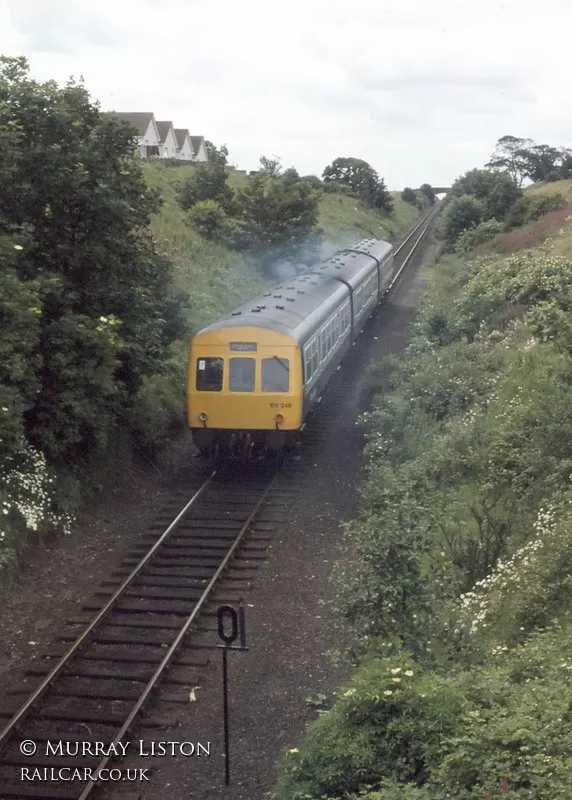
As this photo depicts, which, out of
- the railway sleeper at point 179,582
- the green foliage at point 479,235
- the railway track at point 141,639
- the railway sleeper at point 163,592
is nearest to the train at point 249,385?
the railway track at point 141,639

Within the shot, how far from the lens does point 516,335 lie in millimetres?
19656

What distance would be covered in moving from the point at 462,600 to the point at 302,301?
10.0 metres

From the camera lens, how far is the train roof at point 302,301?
51.9ft

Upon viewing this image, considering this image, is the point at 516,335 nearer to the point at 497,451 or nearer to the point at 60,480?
the point at 497,451

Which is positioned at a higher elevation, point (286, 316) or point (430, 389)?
point (286, 316)

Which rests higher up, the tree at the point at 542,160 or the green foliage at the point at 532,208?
the tree at the point at 542,160

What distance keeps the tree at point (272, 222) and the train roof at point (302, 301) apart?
18.2 feet

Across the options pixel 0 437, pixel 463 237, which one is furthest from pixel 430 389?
pixel 463 237

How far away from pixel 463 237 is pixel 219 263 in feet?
50.1

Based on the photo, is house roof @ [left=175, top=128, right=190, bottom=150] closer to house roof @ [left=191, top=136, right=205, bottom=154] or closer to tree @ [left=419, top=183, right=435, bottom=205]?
house roof @ [left=191, top=136, right=205, bottom=154]

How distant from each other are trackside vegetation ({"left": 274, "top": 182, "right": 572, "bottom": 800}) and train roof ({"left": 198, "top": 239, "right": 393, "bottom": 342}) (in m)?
2.44

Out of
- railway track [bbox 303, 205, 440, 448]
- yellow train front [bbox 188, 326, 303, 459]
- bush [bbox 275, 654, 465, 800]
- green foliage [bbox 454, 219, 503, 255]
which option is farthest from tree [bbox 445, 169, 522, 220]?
bush [bbox 275, 654, 465, 800]

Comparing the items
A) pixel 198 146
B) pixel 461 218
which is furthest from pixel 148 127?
pixel 461 218

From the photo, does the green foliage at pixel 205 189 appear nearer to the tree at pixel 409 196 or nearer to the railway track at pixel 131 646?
the railway track at pixel 131 646
